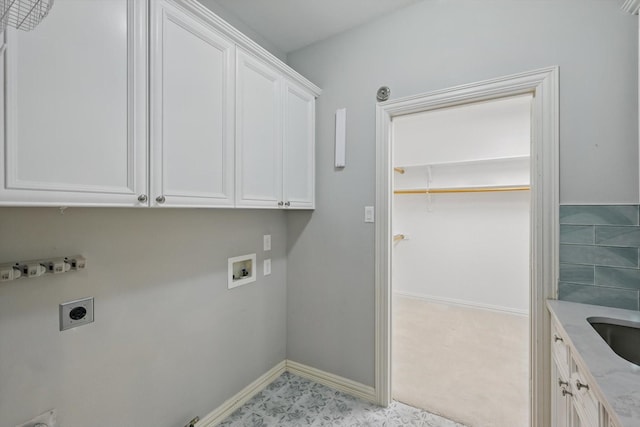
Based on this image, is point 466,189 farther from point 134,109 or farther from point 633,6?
point 134,109

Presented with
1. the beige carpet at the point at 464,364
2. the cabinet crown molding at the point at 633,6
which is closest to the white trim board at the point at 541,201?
the cabinet crown molding at the point at 633,6

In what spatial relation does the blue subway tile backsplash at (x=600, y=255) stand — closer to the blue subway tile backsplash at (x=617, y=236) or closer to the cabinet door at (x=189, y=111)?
the blue subway tile backsplash at (x=617, y=236)

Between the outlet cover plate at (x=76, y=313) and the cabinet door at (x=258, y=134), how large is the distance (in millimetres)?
809

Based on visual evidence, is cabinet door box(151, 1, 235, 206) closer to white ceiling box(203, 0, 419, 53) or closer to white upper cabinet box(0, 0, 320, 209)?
white upper cabinet box(0, 0, 320, 209)

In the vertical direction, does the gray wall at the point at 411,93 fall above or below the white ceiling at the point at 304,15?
below

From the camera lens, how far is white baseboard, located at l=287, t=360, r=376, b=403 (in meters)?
2.04

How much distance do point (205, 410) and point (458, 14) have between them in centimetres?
293

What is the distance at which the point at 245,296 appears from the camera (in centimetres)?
204

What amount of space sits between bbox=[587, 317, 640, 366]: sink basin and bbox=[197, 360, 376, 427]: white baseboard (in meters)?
1.39

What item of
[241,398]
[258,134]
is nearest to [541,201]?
[258,134]

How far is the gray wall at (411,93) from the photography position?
1.38 m

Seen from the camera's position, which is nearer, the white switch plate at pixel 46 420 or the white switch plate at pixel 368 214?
the white switch plate at pixel 46 420

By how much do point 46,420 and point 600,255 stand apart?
2595 mm

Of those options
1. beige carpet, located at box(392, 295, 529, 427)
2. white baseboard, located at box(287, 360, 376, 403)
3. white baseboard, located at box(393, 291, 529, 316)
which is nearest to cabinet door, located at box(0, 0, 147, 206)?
white baseboard, located at box(287, 360, 376, 403)
